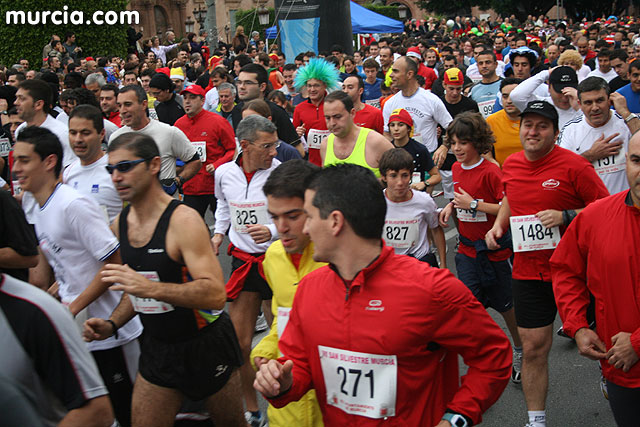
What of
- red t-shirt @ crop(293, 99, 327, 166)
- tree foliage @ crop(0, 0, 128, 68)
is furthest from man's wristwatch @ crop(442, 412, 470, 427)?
tree foliage @ crop(0, 0, 128, 68)

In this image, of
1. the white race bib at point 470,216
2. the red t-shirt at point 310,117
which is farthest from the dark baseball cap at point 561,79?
the red t-shirt at point 310,117

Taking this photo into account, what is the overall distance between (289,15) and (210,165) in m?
12.1

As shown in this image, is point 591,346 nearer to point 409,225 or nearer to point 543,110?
point 543,110

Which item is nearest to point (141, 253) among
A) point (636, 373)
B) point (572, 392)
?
point (636, 373)

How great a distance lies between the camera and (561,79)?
6773mm

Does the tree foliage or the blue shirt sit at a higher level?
the tree foliage

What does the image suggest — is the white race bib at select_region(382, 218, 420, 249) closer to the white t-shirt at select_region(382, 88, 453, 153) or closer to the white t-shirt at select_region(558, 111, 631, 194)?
the white t-shirt at select_region(558, 111, 631, 194)

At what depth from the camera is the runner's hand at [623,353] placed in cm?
326

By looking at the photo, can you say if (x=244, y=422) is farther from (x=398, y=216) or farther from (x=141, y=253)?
(x=398, y=216)

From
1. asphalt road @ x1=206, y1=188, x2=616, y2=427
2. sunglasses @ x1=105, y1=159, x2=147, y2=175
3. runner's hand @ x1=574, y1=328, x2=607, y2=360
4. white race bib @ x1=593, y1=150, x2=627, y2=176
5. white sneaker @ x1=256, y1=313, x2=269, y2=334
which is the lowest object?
asphalt road @ x1=206, y1=188, x2=616, y2=427

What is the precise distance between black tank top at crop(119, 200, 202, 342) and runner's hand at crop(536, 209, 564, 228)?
2136 mm

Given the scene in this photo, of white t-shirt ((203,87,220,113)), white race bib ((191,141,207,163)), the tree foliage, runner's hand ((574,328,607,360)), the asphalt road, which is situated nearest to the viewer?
runner's hand ((574,328,607,360))

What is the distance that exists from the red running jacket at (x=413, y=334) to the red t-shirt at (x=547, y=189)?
199cm

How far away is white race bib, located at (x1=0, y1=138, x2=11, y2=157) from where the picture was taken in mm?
8674
